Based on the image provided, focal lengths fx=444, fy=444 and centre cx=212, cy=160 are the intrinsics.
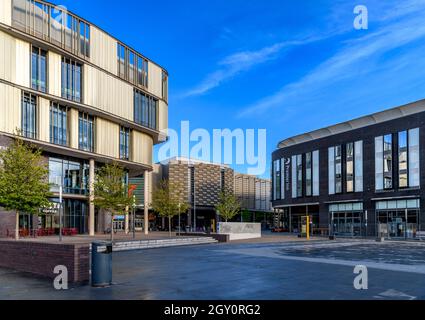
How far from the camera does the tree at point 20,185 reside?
2469 cm

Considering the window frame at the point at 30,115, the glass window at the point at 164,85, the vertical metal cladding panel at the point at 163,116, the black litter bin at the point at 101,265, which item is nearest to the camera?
the black litter bin at the point at 101,265

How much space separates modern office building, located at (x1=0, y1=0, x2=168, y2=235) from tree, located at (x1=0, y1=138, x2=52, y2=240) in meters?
10.4

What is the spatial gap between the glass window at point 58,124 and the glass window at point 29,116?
1858 mm

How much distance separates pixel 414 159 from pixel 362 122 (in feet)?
36.6

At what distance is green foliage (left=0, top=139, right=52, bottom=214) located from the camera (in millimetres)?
24688

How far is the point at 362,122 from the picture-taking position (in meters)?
65.2

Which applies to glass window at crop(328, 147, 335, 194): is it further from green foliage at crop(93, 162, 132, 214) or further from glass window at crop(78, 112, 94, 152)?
green foliage at crop(93, 162, 132, 214)

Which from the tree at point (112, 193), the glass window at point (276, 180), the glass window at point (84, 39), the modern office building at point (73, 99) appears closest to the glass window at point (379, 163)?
the glass window at point (276, 180)

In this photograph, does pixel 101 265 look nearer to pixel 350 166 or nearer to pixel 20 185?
pixel 20 185

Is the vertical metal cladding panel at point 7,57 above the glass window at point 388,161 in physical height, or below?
above

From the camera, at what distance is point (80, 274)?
12.3 meters

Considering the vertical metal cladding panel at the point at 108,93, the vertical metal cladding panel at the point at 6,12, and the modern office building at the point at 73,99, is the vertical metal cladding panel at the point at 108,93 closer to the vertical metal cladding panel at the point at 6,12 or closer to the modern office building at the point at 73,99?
the modern office building at the point at 73,99

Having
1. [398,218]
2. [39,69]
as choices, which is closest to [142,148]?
[39,69]
